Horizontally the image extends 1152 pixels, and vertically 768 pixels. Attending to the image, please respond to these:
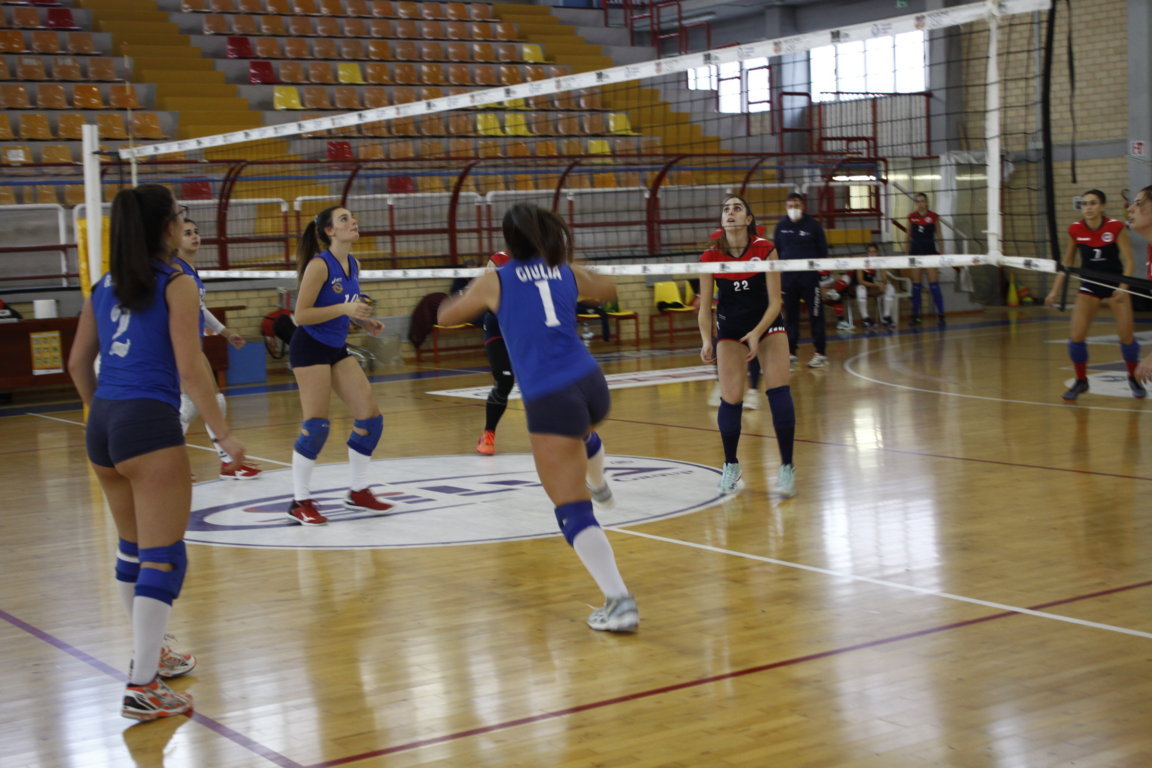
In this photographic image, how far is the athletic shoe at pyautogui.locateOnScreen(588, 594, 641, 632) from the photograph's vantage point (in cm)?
492

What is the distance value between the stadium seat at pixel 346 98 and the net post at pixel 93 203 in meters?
10.4

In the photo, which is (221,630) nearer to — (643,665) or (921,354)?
(643,665)

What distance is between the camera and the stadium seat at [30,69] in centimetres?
1906

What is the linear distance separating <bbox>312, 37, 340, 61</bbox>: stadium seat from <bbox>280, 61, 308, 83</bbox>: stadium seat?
0.62 meters

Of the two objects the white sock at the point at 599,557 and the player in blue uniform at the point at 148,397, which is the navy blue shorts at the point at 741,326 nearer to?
→ the white sock at the point at 599,557

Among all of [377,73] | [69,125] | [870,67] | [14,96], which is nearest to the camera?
[69,125]

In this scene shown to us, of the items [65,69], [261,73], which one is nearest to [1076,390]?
[261,73]

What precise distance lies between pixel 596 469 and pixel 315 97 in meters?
16.0

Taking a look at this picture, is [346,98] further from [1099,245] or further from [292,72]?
[1099,245]

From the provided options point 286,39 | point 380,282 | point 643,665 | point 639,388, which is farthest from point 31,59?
point 643,665

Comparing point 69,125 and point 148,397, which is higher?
point 69,125

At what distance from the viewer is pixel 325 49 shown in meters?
22.2

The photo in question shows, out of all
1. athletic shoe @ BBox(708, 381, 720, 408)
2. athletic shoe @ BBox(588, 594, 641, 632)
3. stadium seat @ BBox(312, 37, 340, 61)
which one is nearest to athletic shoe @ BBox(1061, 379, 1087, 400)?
athletic shoe @ BBox(708, 381, 720, 408)

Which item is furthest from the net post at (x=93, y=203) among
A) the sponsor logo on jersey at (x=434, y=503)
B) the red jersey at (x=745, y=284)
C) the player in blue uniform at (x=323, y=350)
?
the red jersey at (x=745, y=284)
